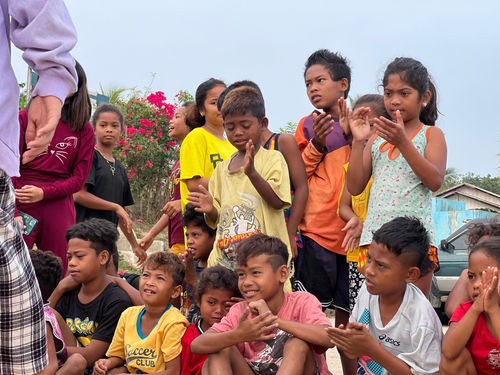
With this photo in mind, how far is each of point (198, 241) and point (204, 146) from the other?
2.51 feet

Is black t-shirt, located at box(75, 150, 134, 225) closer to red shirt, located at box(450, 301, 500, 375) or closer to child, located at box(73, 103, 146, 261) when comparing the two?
child, located at box(73, 103, 146, 261)

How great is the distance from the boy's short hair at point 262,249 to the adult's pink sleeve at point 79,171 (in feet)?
5.76

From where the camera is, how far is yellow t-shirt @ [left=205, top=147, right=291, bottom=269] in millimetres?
4039

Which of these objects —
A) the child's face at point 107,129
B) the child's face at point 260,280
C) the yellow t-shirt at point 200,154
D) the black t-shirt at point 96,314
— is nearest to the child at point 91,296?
the black t-shirt at point 96,314

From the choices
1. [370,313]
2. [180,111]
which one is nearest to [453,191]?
[180,111]

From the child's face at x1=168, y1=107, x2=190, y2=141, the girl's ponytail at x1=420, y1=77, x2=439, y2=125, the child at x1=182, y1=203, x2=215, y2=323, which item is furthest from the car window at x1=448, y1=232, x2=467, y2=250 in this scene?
the child at x1=182, y1=203, x2=215, y2=323

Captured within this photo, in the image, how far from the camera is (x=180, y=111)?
6422 mm

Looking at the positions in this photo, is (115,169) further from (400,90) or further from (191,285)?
(400,90)

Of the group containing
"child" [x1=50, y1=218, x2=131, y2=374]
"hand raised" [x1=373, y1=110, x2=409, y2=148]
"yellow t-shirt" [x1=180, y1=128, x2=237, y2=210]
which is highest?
"hand raised" [x1=373, y1=110, x2=409, y2=148]

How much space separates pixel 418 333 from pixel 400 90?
1430 mm

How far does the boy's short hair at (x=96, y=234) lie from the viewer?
4544mm

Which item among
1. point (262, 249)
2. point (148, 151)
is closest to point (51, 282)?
point (262, 249)

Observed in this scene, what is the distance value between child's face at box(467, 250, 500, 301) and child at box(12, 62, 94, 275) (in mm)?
2901

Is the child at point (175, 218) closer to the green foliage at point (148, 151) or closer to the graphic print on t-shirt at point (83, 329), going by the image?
the graphic print on t-shirt at point (83, 329)
